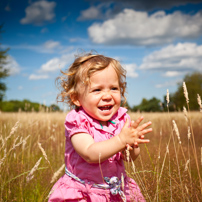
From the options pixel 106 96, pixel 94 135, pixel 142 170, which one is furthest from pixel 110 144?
pixel 142 170

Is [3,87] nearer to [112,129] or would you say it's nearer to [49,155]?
[49,155]

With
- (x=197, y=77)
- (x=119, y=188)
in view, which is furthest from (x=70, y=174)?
(x=197, y=77)

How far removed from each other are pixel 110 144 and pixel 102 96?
18.1 inches

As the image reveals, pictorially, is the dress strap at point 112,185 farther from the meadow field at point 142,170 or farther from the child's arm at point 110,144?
the child's arm at point 110,144

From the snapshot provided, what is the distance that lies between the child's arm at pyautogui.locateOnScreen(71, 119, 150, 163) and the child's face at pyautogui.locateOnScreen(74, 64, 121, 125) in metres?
0.29

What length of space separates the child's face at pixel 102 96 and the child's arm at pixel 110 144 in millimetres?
287

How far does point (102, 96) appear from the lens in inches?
68.0

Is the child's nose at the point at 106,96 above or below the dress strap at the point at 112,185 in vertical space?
above

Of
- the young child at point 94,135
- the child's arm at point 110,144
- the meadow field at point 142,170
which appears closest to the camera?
the child's arm at point 110,144

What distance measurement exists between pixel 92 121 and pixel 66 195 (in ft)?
2.01

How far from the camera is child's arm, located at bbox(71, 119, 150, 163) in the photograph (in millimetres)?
1363

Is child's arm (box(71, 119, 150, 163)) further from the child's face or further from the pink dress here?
the child's face

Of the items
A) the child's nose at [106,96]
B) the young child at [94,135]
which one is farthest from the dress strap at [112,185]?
the child's nose at [106,96]

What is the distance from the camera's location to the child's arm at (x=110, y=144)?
1.36 metres
